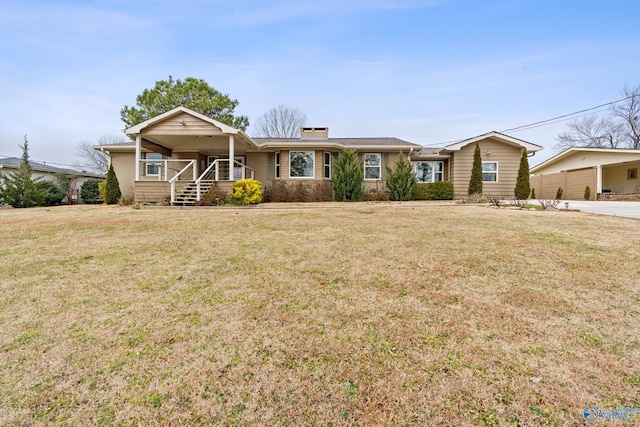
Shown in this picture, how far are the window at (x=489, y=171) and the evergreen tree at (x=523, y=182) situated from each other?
4.29ft

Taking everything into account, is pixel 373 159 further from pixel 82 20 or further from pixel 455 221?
pixel 82 20

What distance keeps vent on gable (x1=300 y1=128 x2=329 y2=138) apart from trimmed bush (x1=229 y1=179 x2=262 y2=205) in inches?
276

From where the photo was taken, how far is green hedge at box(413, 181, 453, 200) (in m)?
15.7

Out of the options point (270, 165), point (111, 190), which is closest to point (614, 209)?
point (270, 165)

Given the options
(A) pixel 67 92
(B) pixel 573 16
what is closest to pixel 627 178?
(B) pixel 573 16

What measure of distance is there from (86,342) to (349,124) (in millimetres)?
34222

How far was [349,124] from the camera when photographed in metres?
34.2

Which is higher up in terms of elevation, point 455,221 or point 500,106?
point 500,106

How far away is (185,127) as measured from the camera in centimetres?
1283

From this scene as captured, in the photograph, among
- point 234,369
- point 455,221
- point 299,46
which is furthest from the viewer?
point 299,46

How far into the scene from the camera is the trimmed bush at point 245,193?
40.2ft

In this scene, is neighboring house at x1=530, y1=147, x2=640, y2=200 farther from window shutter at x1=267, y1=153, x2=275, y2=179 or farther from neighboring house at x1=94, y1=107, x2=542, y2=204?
Result: window shutter at x1=267, y1=153, x2=275, y2=179

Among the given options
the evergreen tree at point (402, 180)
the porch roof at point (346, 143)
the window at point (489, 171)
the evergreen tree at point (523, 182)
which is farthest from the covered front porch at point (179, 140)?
the evergreen tree at point (523, 182)

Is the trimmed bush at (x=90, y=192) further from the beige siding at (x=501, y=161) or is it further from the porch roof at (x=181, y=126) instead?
the beige siding at (x=501, y=161)
